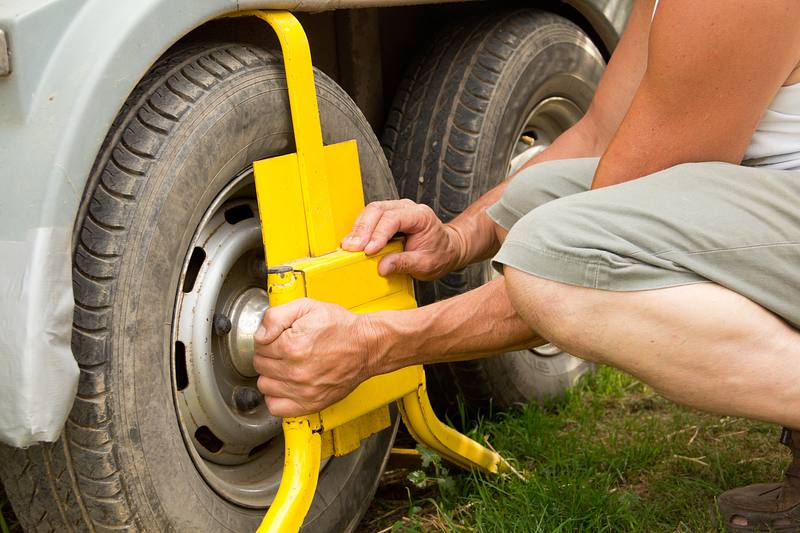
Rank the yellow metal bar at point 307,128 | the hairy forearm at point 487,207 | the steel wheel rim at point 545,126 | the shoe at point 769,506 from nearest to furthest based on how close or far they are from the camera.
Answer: the yellow metal bar at point 307,128 < the shoe at point 769,506 < the hairy forearm at point 487,207 < the steel wheel rim at point 545,126

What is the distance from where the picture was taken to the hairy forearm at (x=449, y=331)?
5.53 feet

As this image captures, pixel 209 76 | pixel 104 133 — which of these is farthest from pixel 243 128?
pixel 104 133

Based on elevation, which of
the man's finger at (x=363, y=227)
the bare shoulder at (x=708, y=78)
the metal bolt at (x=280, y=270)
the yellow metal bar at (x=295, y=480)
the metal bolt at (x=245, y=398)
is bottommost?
the yellow metal bar at (x=295, y=480)

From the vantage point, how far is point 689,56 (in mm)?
1453

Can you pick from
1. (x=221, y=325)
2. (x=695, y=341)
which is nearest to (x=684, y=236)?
(x=695, y=341)

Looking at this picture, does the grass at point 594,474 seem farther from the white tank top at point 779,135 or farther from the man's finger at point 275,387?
the white tank top at point 779,135

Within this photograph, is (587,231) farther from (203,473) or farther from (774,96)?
(203,473)

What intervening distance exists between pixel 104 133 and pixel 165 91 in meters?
0.19

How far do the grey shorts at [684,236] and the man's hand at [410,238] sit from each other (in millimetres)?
292

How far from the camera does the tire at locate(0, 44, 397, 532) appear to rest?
1.40 metres

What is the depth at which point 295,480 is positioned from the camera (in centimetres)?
160

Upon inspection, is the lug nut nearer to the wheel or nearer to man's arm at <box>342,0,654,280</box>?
man's arm at <box>342,0,654,280</box>

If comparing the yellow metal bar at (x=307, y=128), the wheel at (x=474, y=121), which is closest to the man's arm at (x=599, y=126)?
the wheel at (x=474, y=121)

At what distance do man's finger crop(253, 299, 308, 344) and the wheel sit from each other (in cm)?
74
